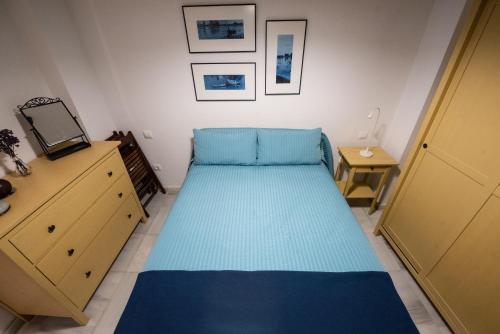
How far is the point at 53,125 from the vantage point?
1578 millimetres

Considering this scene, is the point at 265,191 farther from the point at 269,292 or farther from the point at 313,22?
the point at 313,22

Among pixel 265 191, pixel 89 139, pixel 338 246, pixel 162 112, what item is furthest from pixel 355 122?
pixel 89 139

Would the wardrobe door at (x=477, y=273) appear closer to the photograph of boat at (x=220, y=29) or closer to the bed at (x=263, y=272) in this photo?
the bed at (x=263, y=272)

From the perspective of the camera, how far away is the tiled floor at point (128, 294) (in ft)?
4.74

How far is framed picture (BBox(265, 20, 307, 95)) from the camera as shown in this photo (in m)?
1.79

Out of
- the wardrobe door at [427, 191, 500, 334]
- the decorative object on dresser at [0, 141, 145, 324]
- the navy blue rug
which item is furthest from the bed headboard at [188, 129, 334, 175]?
the decorative object on dresser at [0, 141, 145, 324]

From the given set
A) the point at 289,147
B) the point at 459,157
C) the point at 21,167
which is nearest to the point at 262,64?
the point at 289,147

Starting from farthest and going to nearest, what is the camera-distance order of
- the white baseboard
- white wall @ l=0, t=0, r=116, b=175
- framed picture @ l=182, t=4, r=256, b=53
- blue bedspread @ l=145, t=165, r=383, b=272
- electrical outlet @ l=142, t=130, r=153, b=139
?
1. the white baseboard
2. electrical outlet @ l=142, t=130, r=153, b=139
3. framed picture @ l=182, t=4, r=256, b=53
4. white wall @ l=0, t=0, r=116, b=175
5. blue bedspread @ l=145, t=165, r=383, b=272

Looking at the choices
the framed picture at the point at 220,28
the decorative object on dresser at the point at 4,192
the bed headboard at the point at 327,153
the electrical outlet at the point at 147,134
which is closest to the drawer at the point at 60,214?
the decorative object on dresser at the point at 4,192

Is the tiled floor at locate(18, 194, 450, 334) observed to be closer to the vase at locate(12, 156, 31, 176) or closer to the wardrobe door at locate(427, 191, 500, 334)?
the wardrobe door at locate(427, 191, 500, 334)

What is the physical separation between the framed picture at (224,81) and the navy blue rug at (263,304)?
1.62 meters

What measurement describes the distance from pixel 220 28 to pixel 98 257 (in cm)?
211

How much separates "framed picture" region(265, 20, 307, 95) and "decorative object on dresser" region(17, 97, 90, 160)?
1.71m

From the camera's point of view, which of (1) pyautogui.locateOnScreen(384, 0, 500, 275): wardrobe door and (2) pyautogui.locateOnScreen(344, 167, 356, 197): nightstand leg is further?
(2) pyautogui.locateOnScreen(344, 167, 356, 197): nightstand leg
